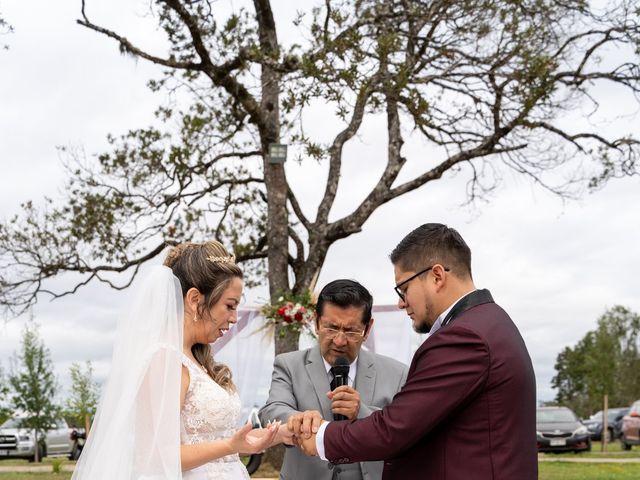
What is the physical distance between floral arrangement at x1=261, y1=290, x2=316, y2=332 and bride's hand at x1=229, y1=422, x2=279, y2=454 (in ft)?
26.3

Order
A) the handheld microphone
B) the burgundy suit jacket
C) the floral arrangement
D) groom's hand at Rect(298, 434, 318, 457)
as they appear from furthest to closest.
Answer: the floral arrangement < the handheld microphone < groom's hand at Rect(298, 434, 318, 457) < the burgundy suit jacket

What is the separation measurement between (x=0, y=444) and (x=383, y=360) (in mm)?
24090

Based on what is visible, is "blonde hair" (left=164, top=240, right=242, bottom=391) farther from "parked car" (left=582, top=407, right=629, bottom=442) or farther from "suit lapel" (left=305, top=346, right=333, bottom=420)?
"parked car" (left=582, top=407, right=629, bottom=442)

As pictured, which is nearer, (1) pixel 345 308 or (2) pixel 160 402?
(2) pixel 160 402

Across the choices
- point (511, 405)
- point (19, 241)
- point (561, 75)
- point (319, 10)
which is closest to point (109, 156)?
point (19, 241)

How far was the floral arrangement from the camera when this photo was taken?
12.3 metres

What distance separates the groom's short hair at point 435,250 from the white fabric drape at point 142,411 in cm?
110

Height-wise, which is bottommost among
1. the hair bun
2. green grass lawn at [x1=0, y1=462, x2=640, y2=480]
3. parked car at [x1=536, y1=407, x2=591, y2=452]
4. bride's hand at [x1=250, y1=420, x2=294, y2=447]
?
bride's hand at [x1=250, y1=420, x2=294, y2=447]

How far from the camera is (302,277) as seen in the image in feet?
49.8

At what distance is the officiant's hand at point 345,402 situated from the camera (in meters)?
4.14

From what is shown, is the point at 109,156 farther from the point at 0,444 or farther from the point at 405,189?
the point at 0,444

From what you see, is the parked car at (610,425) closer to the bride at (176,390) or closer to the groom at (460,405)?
the bride at (176,390)

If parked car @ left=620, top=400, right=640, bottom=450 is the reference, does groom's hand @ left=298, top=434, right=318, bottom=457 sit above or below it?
below

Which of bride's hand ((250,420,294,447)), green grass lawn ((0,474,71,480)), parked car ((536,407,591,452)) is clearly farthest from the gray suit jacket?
parked car ((536,407,591,452))
